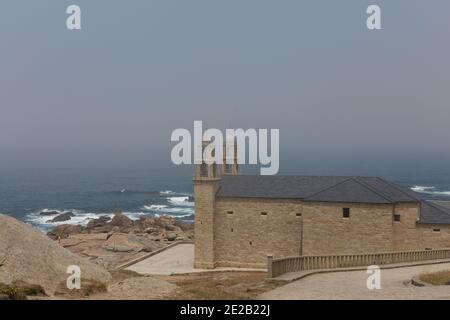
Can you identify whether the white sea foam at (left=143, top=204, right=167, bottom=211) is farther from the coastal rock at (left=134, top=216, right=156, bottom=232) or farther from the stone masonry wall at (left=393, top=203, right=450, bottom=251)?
the stone masonry wall at (left=393, top=203, right=450, bottom=251)

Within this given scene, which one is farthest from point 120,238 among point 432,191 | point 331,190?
point 432,191

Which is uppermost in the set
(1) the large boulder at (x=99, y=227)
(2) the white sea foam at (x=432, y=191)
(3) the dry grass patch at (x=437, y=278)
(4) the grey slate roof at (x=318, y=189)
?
(4) the grey slate roof at (x=318, y=189)

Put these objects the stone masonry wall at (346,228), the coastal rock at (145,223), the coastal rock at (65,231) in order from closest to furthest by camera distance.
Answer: the stone masonry wall at (346,228)
the coastal rock at (65,231)
the coastal rock at (145,223)

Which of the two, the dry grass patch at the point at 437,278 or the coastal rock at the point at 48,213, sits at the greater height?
the dry grass patch at the point at 437,278

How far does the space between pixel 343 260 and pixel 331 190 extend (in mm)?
9908

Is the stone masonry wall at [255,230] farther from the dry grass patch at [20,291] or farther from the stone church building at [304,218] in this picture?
the dry grass patch at [20,291]

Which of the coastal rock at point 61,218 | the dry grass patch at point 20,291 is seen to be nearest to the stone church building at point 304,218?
the dry grass patch at point 20,291

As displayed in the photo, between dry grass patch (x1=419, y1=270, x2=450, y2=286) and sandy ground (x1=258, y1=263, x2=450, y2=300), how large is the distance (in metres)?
0.82

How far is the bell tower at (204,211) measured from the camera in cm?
3759

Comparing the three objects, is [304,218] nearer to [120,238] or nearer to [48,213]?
[120,238]

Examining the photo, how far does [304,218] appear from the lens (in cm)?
3516

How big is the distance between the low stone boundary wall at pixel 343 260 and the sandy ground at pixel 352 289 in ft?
4.46

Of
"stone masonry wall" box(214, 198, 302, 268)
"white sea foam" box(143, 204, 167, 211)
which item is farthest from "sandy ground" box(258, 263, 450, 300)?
"white sea foam" box(143, 204, 167, 211)
